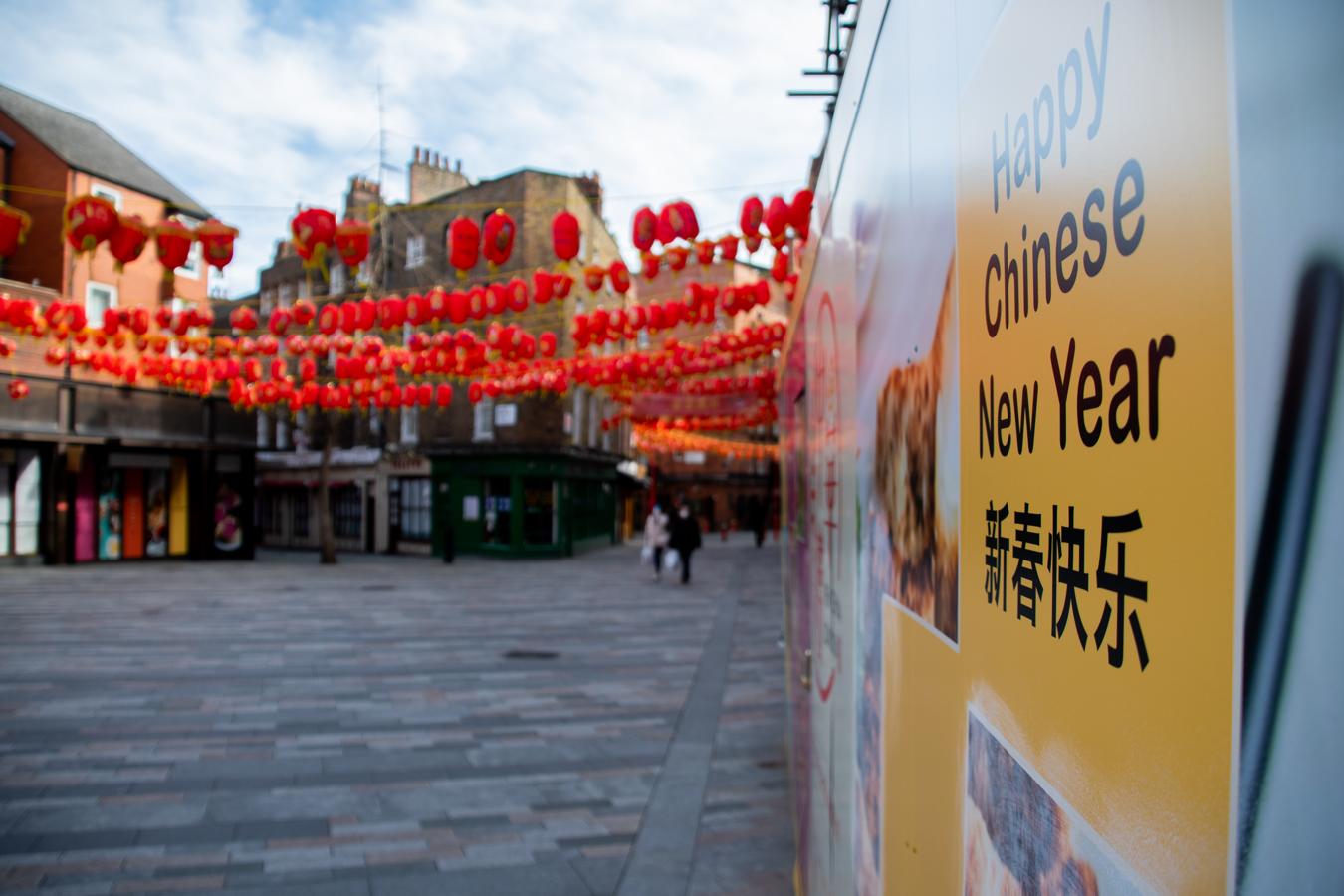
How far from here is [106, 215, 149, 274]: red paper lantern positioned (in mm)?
9984

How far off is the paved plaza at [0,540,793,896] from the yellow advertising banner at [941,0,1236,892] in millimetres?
4537

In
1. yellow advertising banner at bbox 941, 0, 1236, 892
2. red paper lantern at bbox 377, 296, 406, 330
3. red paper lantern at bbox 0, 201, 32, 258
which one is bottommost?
yellow advertising banner at bbox 941, 0, 1236, 892

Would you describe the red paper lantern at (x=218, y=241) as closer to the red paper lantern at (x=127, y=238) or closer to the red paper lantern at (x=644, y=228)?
the red paper lantern at (x=127, y=238)

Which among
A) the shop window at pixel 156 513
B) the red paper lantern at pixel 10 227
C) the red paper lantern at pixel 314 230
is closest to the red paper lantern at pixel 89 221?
the red paper lantern at pixel 10 227

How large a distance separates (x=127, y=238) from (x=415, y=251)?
26.1m

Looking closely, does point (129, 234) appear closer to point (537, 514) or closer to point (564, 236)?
point (564, 236)

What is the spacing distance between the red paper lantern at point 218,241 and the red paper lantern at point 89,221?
3.21 feet

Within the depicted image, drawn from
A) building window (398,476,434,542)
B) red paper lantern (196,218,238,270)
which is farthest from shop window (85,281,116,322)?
red paper lantern (196,218,238,270)

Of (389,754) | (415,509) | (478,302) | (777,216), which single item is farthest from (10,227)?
(415,509)

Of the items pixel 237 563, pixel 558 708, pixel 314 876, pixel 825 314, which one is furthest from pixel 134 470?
pixel 825 314

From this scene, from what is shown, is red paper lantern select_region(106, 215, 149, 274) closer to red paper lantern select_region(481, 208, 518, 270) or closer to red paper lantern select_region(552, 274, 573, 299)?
red paper lantern select_region(481, 208, 518, 270)

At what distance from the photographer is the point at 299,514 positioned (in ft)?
133

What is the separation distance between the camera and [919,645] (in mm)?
1584

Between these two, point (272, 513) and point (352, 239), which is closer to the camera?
point (352, 239)
